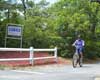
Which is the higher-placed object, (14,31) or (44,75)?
(14,31)

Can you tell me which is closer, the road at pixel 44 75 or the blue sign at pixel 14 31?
the road at pixel 44 75

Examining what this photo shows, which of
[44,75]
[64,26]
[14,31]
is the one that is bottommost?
[44,75]

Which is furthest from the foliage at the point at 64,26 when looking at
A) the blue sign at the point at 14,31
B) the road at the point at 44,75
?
the road at the point at 44,75

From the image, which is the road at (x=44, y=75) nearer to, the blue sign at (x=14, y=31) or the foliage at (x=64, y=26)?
the blue sign at (x=14, y=31)

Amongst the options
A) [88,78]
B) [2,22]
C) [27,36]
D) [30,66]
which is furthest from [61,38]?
[88,78]

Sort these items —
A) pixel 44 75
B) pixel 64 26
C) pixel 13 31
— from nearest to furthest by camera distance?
1. pixel 44 75
2. pixel 13 31
3. pixel 64 26

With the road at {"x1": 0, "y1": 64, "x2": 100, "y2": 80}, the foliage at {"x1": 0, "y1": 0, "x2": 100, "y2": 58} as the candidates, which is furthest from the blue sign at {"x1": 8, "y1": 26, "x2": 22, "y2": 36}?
the road at {"x1": 0, "y1": 64, "x2": 100, "y2": 80}

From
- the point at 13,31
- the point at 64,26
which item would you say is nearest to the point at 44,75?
the point at 13,31

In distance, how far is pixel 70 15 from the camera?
31.8 metres

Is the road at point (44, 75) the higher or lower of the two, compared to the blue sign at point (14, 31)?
lower

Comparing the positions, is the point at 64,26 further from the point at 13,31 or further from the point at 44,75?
the point at 44,75

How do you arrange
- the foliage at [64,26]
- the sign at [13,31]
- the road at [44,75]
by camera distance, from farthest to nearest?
1. the foliage at [64,26]
2. the sign at [13,31]
3. the road at [44,75]

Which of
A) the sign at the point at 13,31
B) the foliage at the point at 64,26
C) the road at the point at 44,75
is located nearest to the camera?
the road at the point at 44,75

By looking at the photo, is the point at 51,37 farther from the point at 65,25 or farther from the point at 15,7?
the point at 15,7
